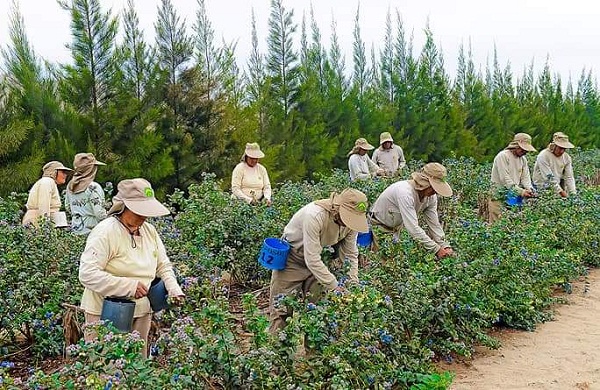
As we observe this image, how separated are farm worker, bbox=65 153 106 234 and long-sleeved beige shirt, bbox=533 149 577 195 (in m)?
5.53

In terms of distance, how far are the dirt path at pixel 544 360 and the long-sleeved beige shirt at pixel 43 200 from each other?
414 cm

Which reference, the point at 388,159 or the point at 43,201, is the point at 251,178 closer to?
the point at 43,201

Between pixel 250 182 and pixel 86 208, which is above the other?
pixel 250 182

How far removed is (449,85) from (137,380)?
61.8ft

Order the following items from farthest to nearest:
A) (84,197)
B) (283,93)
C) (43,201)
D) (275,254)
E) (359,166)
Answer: (283,93)
(359,166)
(43,201)
(84,197)
(275,254)

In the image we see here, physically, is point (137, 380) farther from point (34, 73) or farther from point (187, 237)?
Result: point (34, 73)

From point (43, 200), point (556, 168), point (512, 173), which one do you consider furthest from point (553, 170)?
point (43, 200)

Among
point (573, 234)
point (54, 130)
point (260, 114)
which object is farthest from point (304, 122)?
point (573, 234)

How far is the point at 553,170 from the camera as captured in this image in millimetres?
9266

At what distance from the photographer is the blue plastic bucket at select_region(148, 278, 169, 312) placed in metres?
4.20

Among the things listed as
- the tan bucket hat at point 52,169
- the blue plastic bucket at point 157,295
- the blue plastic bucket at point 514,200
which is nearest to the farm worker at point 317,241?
the blue plastic bucket at point 157,295

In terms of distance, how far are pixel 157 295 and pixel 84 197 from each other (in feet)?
8.49

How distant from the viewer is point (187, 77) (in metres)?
12.1

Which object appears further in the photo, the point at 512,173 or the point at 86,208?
the point at 512,173
